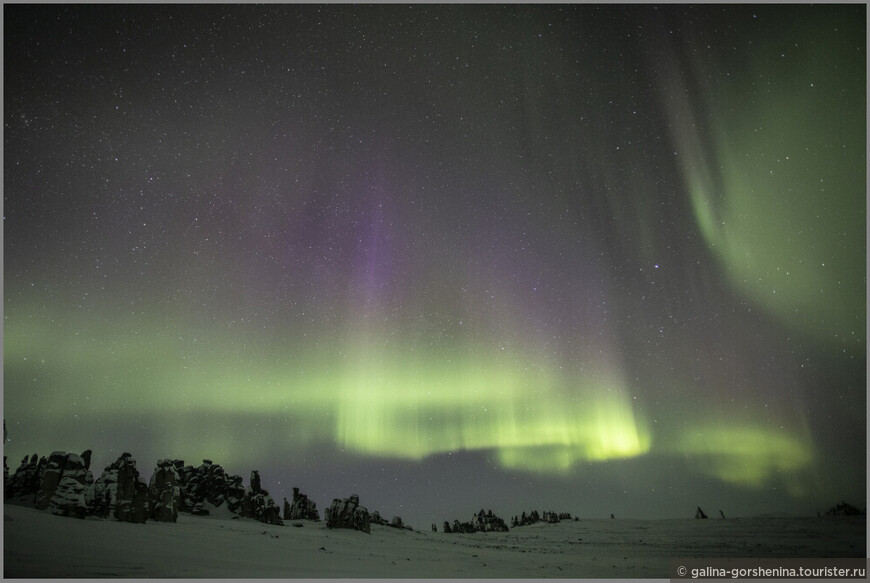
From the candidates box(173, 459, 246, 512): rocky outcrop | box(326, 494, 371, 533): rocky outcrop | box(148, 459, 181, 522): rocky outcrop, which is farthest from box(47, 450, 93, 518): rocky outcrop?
box(326, 494, 371, 533): rocky outcrop

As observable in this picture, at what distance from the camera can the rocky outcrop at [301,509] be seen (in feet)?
126

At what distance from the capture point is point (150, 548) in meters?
21.7

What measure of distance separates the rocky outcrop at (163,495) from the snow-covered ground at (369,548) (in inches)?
50.6

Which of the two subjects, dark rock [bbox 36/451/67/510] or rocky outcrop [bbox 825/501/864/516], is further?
dark rock [bbox 36/451/67/510]

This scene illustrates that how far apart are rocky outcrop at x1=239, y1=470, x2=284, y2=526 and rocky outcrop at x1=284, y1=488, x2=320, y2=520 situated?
114 cm

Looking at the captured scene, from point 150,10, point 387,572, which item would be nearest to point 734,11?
point 150,10

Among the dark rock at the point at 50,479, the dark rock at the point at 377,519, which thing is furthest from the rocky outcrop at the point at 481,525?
the dark rock at the point at 50,479

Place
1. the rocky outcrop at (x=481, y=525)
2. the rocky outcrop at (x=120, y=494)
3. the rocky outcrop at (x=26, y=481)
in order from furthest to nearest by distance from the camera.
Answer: the rocky outcrop at (x=481, y=525), the rocky outcrop at (x=120, y=494), the rocky outcrop at (x=26, y=481)

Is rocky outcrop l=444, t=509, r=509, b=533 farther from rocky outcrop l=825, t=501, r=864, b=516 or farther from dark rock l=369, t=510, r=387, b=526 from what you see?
rocky outcrop l=825, t=501, r=864, b=516

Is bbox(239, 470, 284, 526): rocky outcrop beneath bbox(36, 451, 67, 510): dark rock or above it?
beneath

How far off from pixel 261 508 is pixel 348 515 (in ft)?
24.8

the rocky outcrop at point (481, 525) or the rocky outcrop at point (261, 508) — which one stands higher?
the rocky outcrop at point (261, 508)

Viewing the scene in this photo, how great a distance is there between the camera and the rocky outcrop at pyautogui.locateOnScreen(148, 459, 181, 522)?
2948cm

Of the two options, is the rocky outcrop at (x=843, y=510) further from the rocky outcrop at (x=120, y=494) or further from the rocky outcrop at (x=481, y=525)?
the rocky outcrop at (x=120, y=494)
